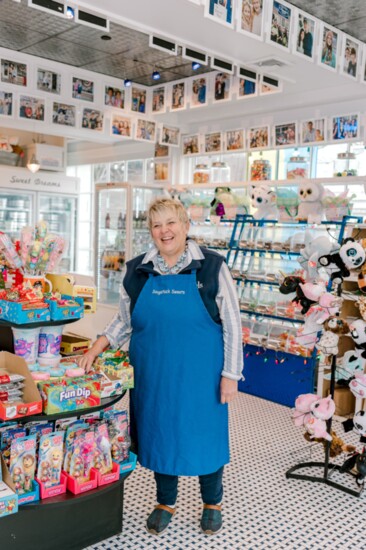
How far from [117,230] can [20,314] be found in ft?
18.0

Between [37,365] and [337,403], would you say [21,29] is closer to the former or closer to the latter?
[37,365]

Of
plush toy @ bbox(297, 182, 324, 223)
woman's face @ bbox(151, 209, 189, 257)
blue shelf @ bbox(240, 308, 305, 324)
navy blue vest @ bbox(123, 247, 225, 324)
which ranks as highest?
plush toy @ bbox(297, 182, 324, 223)

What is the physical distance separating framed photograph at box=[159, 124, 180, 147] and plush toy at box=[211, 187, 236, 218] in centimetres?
186

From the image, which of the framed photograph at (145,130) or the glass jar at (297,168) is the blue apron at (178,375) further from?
the framed photograph at (145,130)

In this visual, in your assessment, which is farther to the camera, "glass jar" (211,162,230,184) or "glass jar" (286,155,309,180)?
"glass jar" (211,162,230,184)

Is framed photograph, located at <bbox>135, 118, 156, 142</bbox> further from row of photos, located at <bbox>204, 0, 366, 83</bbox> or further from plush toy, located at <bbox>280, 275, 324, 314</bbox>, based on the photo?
plush toy, located at <bbox>280, 275, 324, 314</bbox>

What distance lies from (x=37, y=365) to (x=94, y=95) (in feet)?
16.8

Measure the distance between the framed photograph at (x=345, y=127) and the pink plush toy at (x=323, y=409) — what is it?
3455 millimetres

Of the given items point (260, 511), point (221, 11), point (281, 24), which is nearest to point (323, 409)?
point (260, 511)

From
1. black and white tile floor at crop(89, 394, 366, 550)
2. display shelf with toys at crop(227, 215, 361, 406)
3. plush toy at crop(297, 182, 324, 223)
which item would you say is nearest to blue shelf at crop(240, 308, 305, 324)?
display shelf with toys at crop(227, 215, 361, 406)

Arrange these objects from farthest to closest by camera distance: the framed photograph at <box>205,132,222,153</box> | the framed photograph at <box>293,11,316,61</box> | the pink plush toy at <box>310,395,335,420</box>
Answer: the framed photograph at <box>205,132,222,153</box> → the framed photograph at <box>293,11,316,61</box> → the pink plush toy at <box>310,395,335,420</box>

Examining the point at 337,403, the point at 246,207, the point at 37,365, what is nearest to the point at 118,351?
the point at 37,365

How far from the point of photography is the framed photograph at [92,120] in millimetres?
6805

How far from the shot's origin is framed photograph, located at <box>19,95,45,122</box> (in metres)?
6.28
